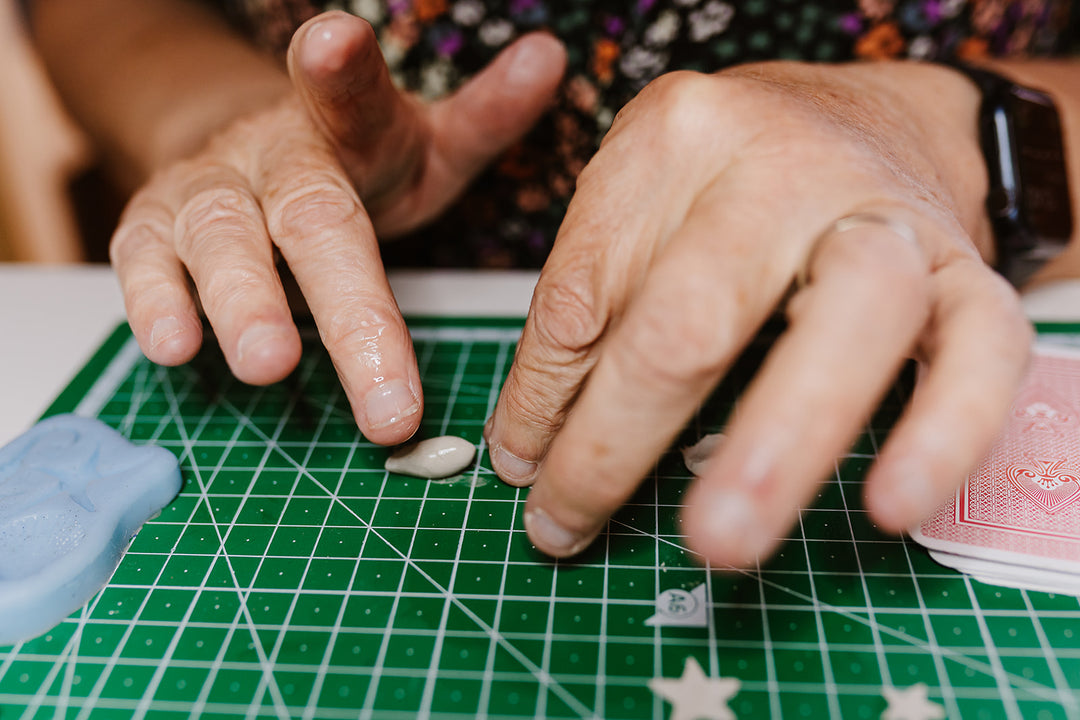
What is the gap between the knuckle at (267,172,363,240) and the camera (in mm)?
807

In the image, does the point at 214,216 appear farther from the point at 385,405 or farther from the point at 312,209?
the point at 385,405

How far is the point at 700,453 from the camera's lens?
2.70 ft

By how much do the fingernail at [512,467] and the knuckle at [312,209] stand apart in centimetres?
30

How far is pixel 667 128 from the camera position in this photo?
2.11 ft

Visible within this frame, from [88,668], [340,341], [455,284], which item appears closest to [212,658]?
[88,668]

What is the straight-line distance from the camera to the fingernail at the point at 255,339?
688 millimetres

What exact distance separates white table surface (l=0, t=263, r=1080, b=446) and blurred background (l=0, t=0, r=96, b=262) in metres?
1.39

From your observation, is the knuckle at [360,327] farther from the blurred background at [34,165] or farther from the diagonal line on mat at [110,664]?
the blurred background at [34,165]

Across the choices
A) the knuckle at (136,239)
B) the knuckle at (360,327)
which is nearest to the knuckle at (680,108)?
the knuckle at (360,327)

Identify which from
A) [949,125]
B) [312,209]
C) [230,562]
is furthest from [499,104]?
[230,562]

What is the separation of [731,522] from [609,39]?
0.85 metres

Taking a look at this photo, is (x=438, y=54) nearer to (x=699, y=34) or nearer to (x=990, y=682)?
(x=699, y=34)

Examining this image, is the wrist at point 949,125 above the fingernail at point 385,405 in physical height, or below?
above

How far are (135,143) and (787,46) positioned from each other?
1.14 meters
